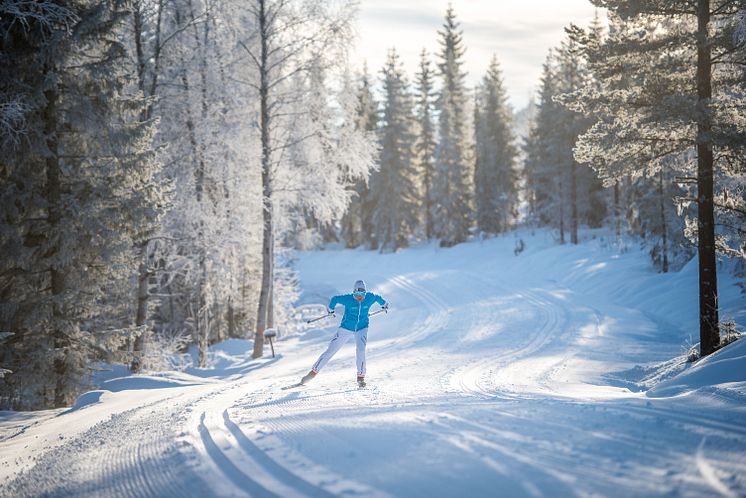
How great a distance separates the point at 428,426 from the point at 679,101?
818cm

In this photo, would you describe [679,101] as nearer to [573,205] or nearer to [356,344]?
[356,344]

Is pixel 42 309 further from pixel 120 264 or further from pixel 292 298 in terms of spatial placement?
pixel 292 298

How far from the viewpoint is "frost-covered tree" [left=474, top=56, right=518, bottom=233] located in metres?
45.9

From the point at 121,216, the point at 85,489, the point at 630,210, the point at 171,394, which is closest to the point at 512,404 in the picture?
the point at 85,489

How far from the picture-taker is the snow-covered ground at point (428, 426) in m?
3.88

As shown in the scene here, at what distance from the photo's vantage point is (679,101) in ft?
29.8

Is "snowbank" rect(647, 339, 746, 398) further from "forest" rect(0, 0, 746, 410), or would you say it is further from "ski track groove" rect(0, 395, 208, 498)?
"ski track groove" rect(0, 395, 208, 498)

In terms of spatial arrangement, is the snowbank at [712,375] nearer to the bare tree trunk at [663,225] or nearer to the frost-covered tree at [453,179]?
the bare tree trunk at [663,225]

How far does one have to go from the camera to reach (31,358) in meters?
8.77

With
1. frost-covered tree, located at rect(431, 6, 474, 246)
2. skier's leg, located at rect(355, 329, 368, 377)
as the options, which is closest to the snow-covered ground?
skier's leg, located at rect(355, 329, 368, 377)

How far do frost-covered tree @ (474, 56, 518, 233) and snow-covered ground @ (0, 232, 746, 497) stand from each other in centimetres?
3153

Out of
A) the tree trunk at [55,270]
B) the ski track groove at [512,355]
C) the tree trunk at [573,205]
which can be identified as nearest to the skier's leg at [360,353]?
the ski track groove at [512,355]

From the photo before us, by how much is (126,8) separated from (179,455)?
1001 cm

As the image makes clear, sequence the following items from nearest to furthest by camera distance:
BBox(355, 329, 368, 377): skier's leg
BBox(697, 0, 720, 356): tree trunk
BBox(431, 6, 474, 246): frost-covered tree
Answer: BBox(355, 329, 368, 377): skier's leg < BBox(697, 0, 720, 356): tree trunk < BBox(431, 6, 474, 246): frost-covered tree
